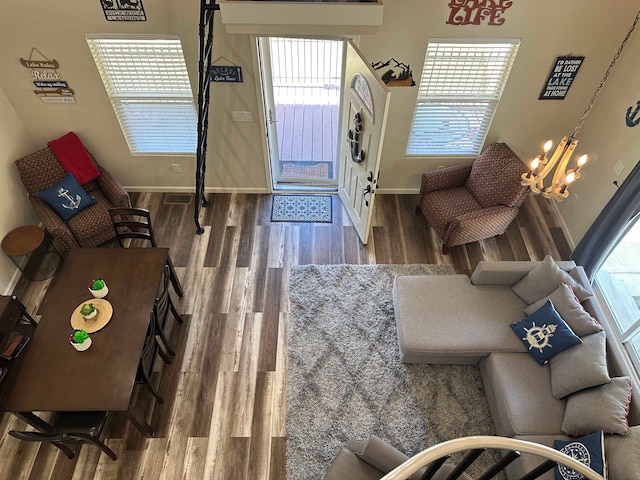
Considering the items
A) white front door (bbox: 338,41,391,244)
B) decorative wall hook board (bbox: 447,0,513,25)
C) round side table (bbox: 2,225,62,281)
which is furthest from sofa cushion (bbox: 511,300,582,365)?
round side table (bbox: 2,225,62,281)

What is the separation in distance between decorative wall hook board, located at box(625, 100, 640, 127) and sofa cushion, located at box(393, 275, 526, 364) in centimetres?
206

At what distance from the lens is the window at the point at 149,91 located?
4227 mm

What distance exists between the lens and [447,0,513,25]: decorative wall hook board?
3.90 metres

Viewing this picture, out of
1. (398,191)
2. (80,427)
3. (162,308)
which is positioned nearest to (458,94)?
(398,191)

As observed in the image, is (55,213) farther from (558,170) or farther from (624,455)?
(624,455)

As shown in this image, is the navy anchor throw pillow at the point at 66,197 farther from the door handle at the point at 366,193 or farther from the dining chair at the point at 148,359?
the door handle at the point at 366,193

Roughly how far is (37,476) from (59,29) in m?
4.00

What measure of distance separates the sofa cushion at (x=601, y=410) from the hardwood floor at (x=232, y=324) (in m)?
1.93

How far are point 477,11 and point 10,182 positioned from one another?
513 centimetres

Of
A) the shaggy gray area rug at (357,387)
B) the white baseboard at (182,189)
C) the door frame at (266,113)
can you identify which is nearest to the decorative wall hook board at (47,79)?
the white baseboard at (182,189)

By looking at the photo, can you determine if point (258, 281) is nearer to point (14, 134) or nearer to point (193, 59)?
point (193, 59)

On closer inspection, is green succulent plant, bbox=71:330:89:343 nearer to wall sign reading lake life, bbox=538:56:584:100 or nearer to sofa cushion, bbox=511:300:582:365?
sofa cushion, bbox=511:300:582:365

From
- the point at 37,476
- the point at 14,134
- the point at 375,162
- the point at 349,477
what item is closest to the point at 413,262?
the point at 375,162

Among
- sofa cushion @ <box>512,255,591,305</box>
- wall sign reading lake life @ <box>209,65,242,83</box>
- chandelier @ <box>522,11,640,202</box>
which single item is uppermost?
wall sign reading lake life @ <box>209,65,242,83</box>
